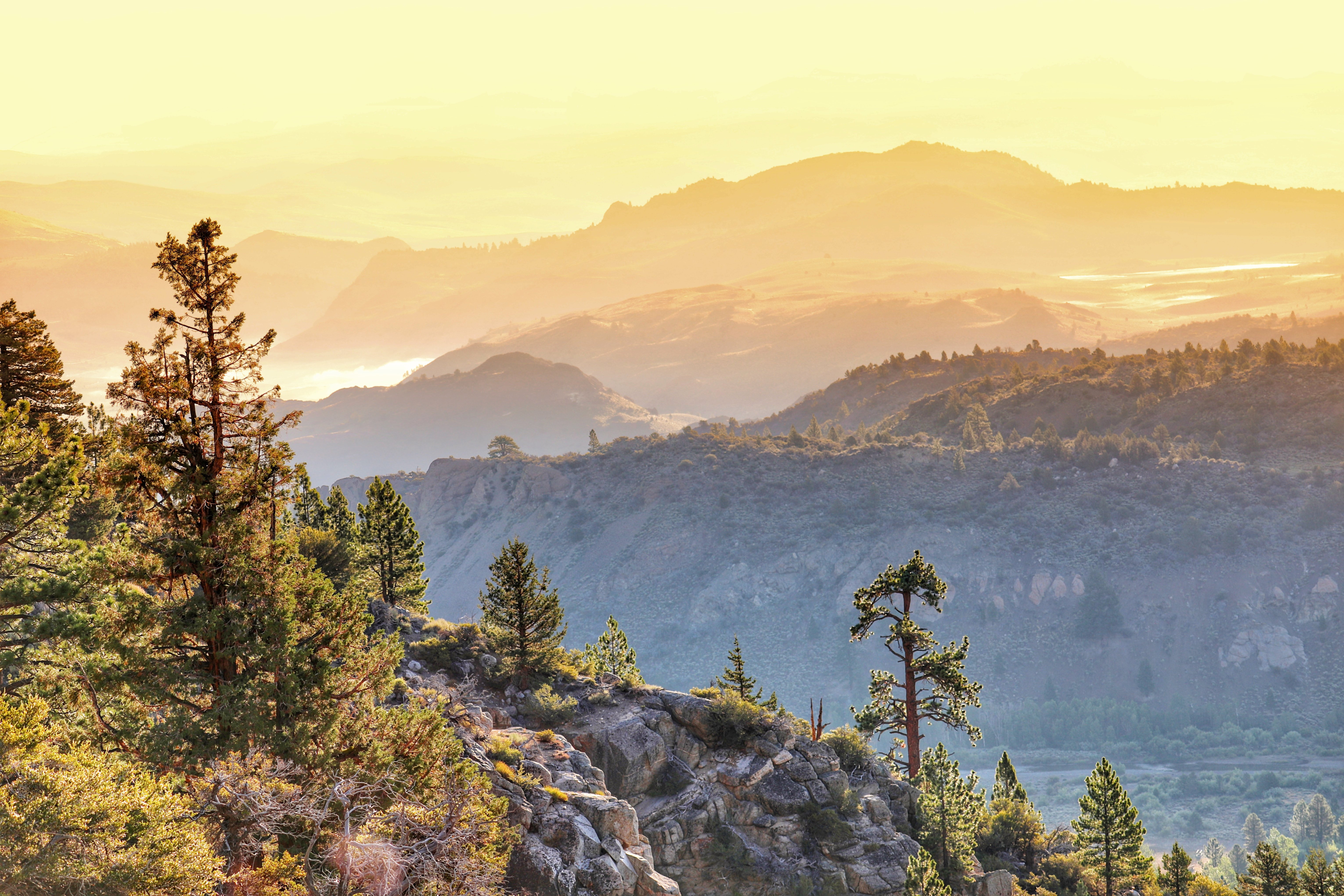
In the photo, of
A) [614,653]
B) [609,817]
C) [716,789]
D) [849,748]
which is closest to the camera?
[609,817]

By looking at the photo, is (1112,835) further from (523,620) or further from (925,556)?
(925,556)

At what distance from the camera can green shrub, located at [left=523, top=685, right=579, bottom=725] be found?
3959 centimetres

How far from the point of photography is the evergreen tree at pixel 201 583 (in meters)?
23.2

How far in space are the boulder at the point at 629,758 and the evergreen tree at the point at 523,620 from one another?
3609mm

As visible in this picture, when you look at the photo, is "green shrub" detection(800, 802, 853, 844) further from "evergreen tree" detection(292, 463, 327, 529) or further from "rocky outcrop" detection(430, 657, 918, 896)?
"evergreen tree" detection(292, 463, 327, 529)

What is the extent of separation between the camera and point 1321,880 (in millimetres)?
49406

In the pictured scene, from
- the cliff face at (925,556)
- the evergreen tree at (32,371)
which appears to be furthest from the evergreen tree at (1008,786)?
the cliff face at (925,556)

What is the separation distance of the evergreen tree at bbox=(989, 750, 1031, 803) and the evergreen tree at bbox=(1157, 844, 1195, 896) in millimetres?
5941

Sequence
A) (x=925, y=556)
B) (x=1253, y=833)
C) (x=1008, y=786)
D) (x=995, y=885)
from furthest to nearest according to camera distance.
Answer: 1. (x=925, y=556)
2. (x=1253, y=833)
3. (x=1008, y=786)
4. (x=995, y=885)

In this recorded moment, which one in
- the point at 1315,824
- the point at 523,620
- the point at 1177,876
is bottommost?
the point at 1315,824

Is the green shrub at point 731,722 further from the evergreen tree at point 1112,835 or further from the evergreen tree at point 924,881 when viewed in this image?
the evergreen tree at point 1112,835

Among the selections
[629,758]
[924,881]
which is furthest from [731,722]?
[924,881]

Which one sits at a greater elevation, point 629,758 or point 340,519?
point 340,519

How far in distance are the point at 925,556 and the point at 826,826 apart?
4623 inches
